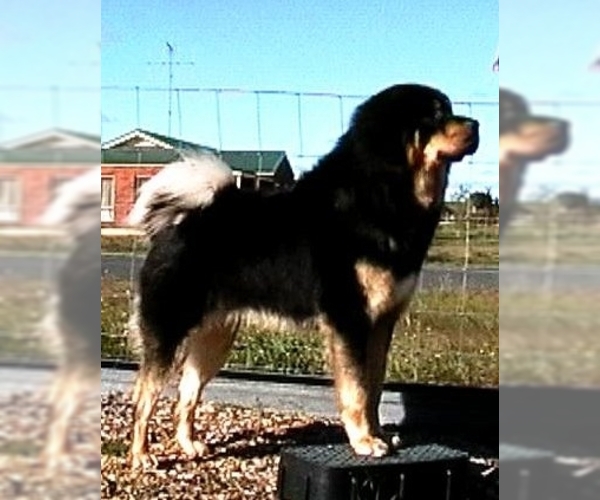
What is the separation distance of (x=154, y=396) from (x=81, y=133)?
1.56m

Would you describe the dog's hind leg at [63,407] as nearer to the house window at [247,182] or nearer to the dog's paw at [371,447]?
the dog's paw at [371,447]

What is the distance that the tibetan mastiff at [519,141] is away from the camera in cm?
128

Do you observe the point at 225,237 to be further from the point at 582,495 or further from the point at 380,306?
the point at 582,495

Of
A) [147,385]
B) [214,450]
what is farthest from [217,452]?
[147,385]

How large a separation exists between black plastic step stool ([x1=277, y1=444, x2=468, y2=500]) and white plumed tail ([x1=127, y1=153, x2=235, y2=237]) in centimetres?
63

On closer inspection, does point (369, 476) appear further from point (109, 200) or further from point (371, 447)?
point (109, 200)

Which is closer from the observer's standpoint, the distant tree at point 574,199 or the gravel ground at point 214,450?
the distant tree at point 574,199

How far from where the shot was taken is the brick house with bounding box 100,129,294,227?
260cm

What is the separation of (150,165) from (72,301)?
59.4 inches

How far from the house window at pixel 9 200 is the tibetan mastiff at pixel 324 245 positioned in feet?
4.14

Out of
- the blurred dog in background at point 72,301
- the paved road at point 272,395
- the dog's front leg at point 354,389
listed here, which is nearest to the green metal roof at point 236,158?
the dog's front leg at point 354,389

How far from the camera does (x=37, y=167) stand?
1307mm

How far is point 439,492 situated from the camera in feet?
7.97

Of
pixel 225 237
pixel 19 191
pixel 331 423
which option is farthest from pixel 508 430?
pixel 331 423
